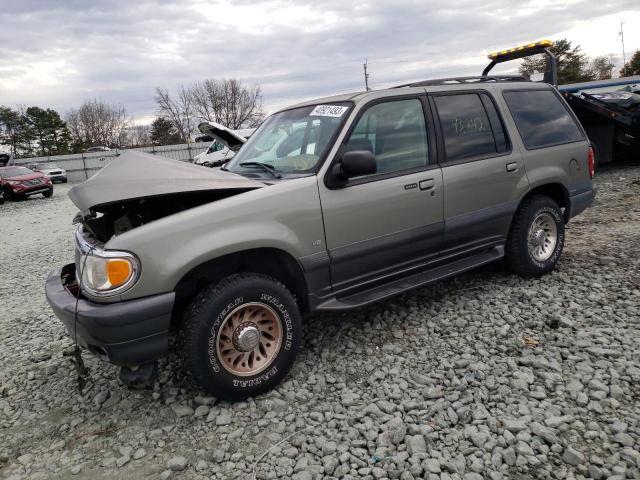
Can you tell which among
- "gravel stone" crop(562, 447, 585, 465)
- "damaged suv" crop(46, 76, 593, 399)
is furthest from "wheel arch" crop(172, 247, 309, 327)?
"gravel stone" crop(562, 447, 585, 465)

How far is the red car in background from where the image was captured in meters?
18.4

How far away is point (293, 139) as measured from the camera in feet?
12.6

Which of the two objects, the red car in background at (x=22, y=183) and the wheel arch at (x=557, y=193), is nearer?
the wheel arch at (x=557, y=193)

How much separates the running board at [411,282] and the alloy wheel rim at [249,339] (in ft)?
1.32

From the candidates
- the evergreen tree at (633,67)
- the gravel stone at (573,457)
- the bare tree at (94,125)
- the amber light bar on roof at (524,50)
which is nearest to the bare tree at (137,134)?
the bare tree at (94,125)

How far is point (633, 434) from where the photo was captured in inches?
96.0

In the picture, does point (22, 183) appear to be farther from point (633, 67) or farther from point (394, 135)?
point (633, 67)

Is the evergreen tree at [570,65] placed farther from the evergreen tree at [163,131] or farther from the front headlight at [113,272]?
the front headlight at [113,272]

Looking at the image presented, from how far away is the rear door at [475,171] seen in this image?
154 inches

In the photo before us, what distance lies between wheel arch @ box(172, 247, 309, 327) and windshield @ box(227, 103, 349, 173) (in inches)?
26.3

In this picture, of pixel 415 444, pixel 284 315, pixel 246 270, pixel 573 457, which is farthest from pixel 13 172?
pixel 573 457

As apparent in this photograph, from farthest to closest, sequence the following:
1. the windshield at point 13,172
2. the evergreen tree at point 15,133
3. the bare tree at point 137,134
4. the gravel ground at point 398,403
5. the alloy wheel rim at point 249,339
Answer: the bare tree at point 137,134
the evergreen tree at point 15,133
the windshield at point 13,172
the alloy wheel rim at point 249,339
the gravel ground at point 398,403

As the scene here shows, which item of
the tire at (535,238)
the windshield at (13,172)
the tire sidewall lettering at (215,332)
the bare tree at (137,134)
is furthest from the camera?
the bare tree at (137,134)

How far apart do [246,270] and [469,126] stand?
7.52 feet
